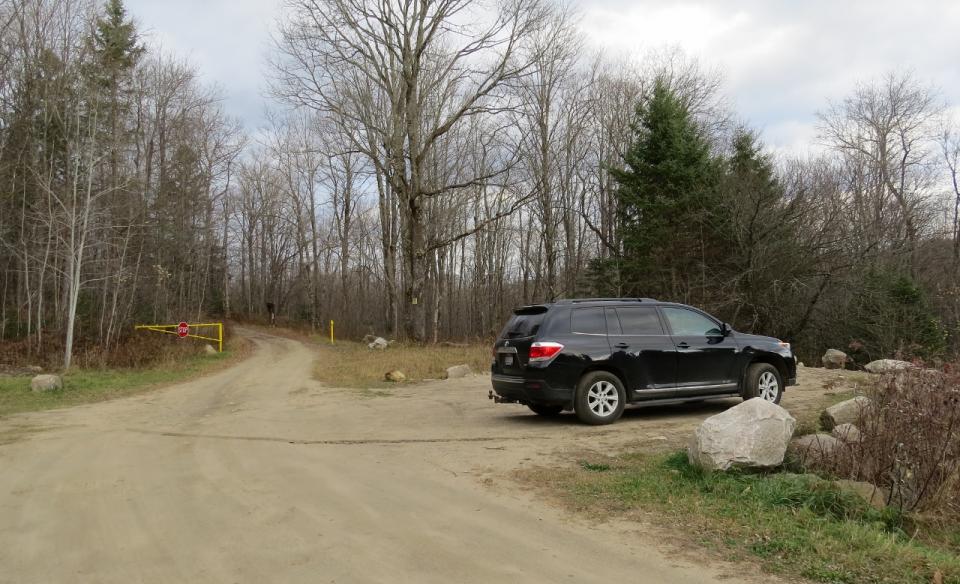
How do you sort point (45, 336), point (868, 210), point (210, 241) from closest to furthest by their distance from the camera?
point (45, 336), point (868, 210), point (210, 241)

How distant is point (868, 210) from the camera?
3609cm

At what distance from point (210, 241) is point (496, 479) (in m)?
44.3

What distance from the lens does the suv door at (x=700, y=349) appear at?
10094mm

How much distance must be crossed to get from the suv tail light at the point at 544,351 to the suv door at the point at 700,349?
2.06m

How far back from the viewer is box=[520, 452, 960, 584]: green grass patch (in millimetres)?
4125

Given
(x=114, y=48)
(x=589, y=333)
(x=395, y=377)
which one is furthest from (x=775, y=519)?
(x=114, y=48)

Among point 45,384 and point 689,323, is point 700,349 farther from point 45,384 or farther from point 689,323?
point 45,384

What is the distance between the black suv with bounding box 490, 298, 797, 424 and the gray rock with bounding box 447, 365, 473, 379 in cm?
679

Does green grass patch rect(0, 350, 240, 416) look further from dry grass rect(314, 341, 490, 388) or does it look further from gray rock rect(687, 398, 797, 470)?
gray rock rect(687, 398, 797, 470)

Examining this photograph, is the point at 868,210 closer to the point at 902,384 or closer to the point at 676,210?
the point at 676,210

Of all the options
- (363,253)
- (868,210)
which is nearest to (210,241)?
(363,253)

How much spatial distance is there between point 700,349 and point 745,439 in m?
4.17

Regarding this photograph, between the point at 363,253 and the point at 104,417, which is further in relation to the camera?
the point at 363,253

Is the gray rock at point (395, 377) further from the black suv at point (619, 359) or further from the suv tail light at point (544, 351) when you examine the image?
the suv tail light at point (544, 351)
